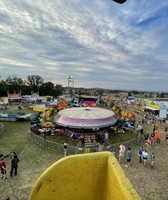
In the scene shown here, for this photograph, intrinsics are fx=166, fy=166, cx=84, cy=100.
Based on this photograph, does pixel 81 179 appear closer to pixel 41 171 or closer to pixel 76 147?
pixel 41 171

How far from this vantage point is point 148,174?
11.4m

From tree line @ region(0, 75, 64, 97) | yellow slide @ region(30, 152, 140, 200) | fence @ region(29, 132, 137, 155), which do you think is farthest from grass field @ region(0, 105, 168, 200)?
tree line @ region(0, 75, 64, 97)

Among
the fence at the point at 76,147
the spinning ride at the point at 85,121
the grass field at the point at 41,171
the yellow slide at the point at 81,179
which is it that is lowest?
the grass field at the point at 41,171

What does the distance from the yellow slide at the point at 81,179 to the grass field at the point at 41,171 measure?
470 centimetres

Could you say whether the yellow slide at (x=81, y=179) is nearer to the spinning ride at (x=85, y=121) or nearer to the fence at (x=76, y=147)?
the fence at (x=76, y=147)

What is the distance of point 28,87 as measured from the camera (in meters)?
81.3

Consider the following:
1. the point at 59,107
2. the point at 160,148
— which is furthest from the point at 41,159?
the point at 59,107

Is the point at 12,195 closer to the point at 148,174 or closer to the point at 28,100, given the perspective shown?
the point at 148,174

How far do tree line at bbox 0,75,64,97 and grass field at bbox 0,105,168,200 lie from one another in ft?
182

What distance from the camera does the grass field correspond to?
9.34 m

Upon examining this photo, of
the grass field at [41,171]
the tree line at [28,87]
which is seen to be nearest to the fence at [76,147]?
the grass field at [41,171]

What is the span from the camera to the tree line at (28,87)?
69713 mm

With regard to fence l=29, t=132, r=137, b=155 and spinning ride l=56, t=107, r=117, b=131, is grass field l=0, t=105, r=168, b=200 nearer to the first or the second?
fence l=29, t=132, r=137, b=155

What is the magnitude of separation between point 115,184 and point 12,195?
6.85m
